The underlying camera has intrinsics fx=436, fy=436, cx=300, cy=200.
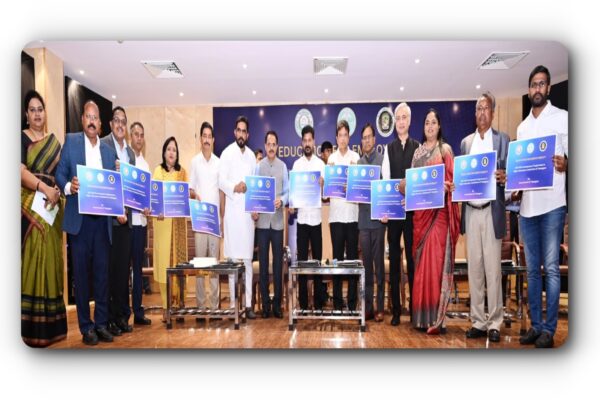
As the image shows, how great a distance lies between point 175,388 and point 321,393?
0.99 m

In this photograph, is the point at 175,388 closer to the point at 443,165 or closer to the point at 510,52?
the point at 443,165

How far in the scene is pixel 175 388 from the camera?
297 cm

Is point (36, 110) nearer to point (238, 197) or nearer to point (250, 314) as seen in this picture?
point (238, 197)

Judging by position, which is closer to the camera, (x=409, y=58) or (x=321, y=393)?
(x=321, y=393)

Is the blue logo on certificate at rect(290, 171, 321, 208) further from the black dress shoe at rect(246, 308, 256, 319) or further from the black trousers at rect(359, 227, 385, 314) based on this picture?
the black dress shoe at rect(246, 308, 256, 319)

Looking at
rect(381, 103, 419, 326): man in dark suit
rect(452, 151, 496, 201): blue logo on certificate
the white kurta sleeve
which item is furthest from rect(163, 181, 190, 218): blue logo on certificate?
rect(452, 151, 496, 201): blue logo on certificate

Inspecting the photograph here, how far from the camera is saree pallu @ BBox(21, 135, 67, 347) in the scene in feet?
9.94

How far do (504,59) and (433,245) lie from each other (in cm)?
143

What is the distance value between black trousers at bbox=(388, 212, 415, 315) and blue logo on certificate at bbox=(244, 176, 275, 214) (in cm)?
100

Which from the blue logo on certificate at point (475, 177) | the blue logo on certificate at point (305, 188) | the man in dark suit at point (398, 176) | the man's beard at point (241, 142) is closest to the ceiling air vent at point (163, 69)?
the man's beard at point (241, 142)

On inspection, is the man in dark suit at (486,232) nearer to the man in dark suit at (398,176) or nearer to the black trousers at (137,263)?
the man in dark suit at (398,176)

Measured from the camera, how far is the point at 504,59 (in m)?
3.06

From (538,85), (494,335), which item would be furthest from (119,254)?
(538,85)
